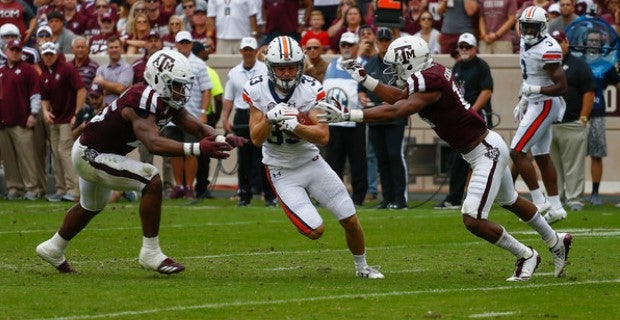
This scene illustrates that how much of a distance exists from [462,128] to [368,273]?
117 cm

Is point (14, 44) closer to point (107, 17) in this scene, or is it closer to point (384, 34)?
point (107, 17)

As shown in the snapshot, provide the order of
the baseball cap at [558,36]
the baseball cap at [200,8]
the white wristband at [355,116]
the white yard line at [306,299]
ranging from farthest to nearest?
the baseball cap at [200,8]
the baseball cap at [558,36]
the white wristband at [355,116]
the white yard line at [306,299]

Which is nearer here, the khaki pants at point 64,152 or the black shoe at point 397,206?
the black shoe at point 397,206

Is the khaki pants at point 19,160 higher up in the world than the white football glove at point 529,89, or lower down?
lower down

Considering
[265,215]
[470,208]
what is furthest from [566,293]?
[265,215]

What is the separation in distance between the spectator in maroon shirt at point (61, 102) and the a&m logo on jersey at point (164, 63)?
24.7 feet

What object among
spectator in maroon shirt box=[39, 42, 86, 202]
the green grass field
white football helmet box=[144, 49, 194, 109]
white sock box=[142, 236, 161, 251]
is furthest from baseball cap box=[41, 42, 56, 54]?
white sock box=[142, 236, 161, 251]

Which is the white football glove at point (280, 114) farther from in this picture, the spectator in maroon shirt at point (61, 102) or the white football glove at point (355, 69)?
the spectator in maroon shirt at point (61, 102)

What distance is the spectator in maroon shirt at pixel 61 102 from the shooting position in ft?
54.2

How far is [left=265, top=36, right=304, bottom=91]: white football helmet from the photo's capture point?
906 cm

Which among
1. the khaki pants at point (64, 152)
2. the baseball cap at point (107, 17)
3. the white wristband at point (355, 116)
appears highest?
the white wristband at point (355, 116)

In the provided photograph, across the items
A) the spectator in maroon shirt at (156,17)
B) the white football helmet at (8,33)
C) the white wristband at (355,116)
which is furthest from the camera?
the spectator in maroon shirt at (156,17)

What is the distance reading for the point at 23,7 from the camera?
19.8 m

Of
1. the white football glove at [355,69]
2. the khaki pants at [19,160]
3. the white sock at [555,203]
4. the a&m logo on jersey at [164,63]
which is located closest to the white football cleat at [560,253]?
the white football glove at [355,69]
